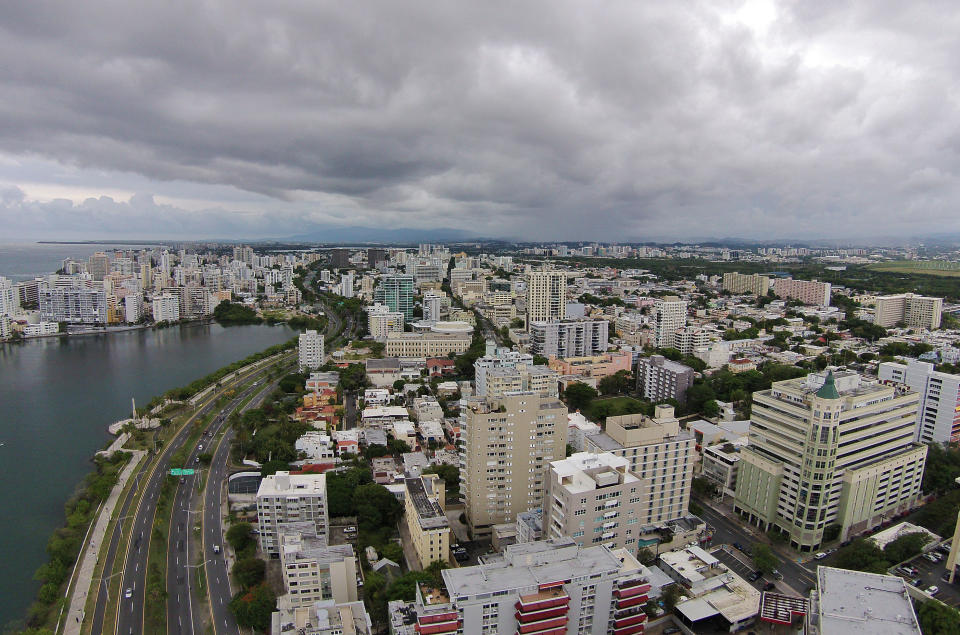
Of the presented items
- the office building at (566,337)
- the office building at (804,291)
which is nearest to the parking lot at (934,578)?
the office building at (566,337)

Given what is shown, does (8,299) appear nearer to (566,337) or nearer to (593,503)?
(566,337)

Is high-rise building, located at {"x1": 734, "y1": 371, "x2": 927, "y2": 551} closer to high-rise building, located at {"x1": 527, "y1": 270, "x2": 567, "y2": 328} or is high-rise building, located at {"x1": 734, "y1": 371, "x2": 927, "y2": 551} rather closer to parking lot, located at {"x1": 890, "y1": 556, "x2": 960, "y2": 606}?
parking lot, located at {"x1": 890, "y1": 556, "x2": 960, "y2": 606}

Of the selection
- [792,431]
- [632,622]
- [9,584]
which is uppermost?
[792,431]

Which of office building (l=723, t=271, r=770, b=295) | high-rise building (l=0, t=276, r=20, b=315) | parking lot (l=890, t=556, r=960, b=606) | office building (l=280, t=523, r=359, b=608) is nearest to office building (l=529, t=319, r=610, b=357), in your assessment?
parking lot (l=890, t=556, r=960, b=606)

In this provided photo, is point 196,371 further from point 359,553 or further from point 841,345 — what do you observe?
point 841,345

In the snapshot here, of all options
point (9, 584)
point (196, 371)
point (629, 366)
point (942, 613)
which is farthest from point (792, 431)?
point (196, 371)
